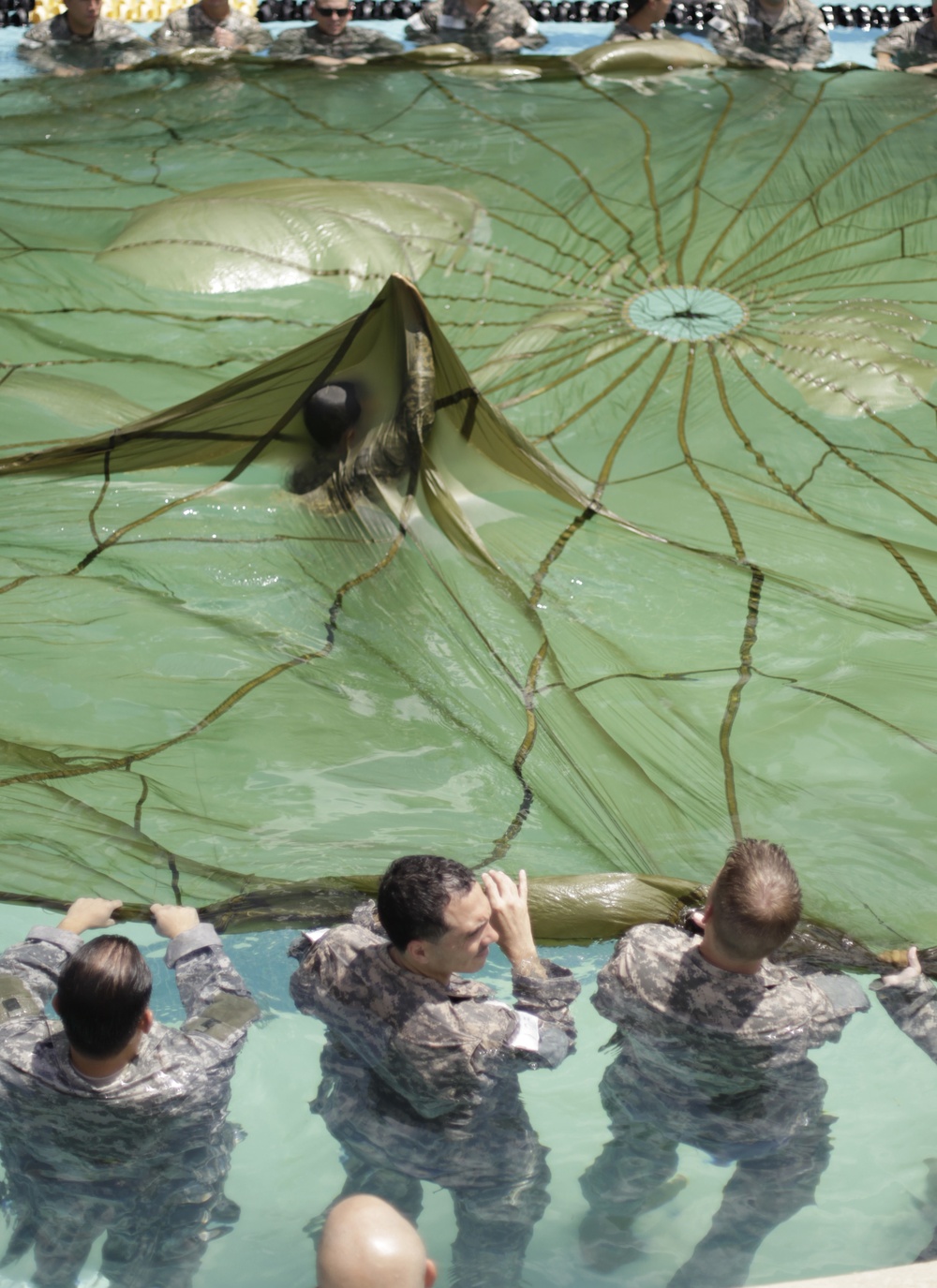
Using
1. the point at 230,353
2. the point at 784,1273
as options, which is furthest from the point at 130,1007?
the point at 230,353

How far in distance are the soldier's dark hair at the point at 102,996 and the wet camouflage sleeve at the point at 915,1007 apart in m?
1.43

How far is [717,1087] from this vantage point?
2.54 metres

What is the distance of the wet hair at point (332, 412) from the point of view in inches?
143

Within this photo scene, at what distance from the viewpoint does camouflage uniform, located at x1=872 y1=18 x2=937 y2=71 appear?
6.70 m

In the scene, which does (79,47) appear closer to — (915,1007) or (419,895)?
(419,895)

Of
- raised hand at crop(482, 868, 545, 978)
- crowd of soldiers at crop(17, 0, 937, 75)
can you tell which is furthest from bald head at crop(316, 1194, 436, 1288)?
crowd of soldiers at crop(17, 0, 937, 75)

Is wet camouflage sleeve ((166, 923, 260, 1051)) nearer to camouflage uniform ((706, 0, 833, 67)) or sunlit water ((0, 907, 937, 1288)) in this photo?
sunlit water ((0, 907, 937, 1288))

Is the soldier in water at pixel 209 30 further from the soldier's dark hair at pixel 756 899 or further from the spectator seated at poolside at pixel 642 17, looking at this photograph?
the soldier's dark hair at pixel 756 899

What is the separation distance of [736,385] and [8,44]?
5605 mm

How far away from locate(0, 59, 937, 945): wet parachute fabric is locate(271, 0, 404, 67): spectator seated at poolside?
1365 millimetres

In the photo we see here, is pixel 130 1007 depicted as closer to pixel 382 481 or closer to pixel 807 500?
pixel 382 481

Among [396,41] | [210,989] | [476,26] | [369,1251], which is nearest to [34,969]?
[210,989]

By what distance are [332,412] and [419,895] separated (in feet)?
5.63

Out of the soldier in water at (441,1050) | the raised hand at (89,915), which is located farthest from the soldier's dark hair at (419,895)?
the raised hand at (89,915)
